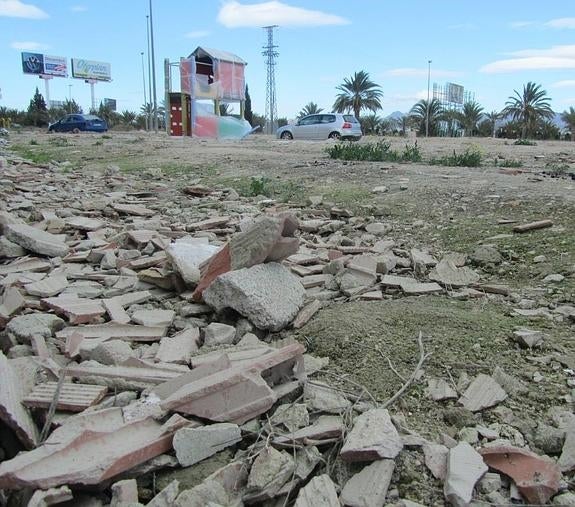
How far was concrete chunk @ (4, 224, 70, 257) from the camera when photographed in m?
5.12

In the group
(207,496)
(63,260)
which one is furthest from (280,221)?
(63,260)

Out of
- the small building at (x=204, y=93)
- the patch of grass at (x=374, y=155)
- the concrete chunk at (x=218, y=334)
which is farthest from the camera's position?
the small building at (x=204, y=93)

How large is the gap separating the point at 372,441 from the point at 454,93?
6740cm

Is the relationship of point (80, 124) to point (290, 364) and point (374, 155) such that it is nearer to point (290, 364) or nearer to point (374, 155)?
point (374, 155)

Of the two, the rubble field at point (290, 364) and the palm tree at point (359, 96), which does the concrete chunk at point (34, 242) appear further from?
the palm tree at point (359, 96)

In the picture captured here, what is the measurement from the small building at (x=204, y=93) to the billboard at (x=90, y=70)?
47.6 m

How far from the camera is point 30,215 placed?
7.03m

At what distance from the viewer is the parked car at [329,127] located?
2742 cm

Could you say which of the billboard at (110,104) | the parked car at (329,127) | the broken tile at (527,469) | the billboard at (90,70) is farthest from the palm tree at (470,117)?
the broken tile at (527,469)

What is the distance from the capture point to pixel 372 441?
85.6 inches

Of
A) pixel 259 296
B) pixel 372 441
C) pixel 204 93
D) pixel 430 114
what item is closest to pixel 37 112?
pixel 204 93

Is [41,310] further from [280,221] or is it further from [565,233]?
[565,233]

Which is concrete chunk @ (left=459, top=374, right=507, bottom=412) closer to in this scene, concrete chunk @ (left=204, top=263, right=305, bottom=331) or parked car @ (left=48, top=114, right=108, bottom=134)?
concrete chunk @ (left=204, top=263, right=305, bottom=331)

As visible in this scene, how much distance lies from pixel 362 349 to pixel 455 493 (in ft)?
3.78
